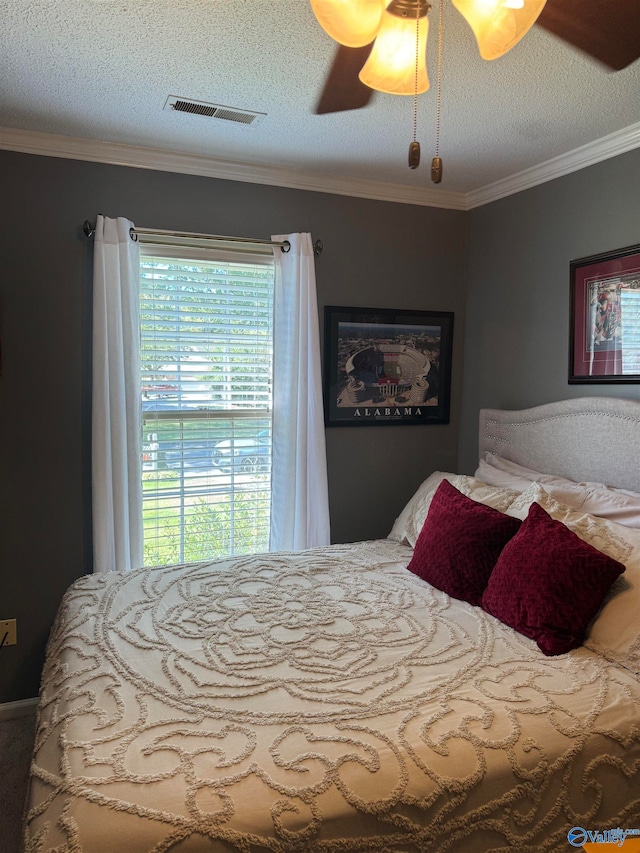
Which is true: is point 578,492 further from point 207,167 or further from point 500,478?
point 207,167

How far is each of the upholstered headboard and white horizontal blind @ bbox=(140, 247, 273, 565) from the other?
49.6 inches

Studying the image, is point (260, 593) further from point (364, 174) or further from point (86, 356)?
point (364, 174)

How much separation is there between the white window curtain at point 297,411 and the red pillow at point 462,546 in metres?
0.77

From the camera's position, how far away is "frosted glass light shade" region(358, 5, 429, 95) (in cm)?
150

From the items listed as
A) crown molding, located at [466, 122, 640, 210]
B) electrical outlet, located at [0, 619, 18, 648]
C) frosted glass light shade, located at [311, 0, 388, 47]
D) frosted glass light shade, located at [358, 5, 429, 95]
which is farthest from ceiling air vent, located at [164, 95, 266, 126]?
electrical outlet, located at [0, 619, 18, 648]

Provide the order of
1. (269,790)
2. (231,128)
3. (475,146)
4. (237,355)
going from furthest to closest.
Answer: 1. (237,355)
2. (475,146)
3. (231,128)
4. (269,790)

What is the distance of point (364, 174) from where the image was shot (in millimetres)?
3225

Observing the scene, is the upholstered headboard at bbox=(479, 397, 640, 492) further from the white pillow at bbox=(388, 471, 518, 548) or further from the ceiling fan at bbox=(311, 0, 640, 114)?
the ceiling fan at bbox=(311, 0, 640, 114)

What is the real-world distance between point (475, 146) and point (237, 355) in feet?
4.93

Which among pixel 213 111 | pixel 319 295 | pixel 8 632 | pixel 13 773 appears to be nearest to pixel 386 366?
pixel 319 295

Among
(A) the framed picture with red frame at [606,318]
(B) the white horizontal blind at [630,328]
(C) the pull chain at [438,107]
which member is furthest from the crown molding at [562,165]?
(C) the pull chain at [438,107]

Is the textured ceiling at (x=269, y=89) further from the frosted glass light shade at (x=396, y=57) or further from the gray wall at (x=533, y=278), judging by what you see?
the frosted glass light shade at (x=396, y=57)

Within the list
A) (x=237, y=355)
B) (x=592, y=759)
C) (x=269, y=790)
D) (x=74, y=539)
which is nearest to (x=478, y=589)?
(x=592, y=759)

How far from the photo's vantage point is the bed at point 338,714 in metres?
1.30
